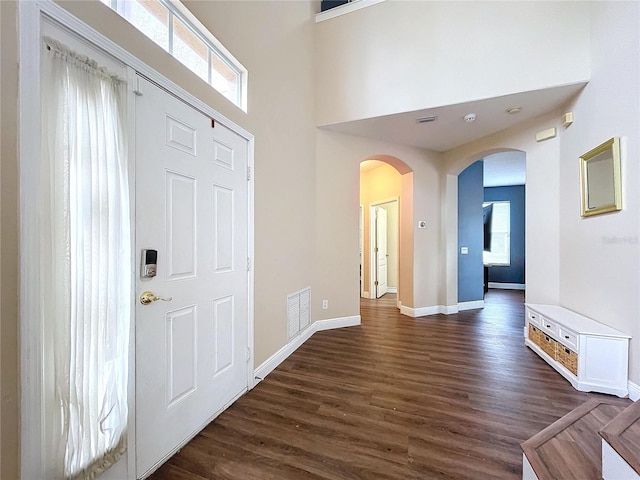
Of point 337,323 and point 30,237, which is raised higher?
point 30,237

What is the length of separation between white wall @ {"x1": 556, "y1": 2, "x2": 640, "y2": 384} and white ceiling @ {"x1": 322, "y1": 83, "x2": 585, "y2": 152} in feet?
1.08

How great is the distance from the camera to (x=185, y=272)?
1.65 m

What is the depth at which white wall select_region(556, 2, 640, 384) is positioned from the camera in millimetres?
2092

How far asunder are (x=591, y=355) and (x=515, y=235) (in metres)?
6.38

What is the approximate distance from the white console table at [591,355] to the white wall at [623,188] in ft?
0.25

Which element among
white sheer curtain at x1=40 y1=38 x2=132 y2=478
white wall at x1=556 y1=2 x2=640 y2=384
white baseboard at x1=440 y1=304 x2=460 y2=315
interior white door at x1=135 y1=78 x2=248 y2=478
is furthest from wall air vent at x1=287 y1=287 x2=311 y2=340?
white wall at x1=556 y1=2 x2=640 y2=384

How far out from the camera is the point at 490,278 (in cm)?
789

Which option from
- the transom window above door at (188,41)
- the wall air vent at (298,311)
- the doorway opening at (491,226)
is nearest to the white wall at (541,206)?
the doorway opening at (491,226)

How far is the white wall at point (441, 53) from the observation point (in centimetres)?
271

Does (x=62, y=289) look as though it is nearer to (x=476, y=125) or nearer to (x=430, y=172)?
(x=476, y=125)

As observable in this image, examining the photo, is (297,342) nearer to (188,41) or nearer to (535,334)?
(535,334)

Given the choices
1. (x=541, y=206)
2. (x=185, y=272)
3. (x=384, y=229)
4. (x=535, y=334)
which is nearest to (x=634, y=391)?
(x=535, y=334)

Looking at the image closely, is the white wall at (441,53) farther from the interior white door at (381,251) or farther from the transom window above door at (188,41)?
the interior white door at (381,251)

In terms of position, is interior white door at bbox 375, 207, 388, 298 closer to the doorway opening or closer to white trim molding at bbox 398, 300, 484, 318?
white trim molding at bbox 398, 300, 484, 318
